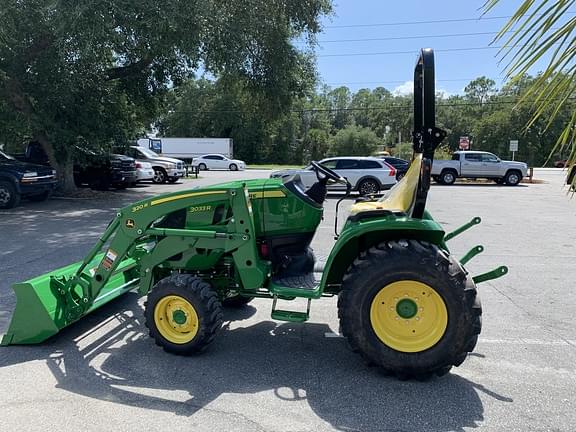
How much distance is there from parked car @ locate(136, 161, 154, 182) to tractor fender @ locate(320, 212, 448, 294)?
16255 millimetres

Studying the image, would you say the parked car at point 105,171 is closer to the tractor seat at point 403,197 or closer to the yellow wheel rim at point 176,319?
the yellow wheel rim at point 176,319

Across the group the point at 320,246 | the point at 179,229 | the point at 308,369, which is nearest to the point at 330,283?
the point at 308,369

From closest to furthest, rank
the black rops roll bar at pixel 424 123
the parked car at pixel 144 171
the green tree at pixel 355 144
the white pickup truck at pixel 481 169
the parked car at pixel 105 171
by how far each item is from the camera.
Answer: the black rops roll bar at pixel 424 123 → the parked car at pixel 105 171 → the parked car at pixel 144 171 → the white pickup truck at pixel 481 169 → the green tree at pixel 355 144

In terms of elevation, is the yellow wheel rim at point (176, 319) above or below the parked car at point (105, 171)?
below

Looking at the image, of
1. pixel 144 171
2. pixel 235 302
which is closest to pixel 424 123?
pixel 235 302

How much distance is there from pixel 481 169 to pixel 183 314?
23.9m

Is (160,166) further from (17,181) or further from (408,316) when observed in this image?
(408,316)

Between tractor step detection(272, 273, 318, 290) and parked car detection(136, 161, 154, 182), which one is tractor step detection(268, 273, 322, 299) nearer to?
tractor step detection(272, 273, 318, 290)

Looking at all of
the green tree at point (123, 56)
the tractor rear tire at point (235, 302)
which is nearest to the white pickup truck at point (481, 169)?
the green tree at point (123, 56)

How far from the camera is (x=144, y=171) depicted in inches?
781

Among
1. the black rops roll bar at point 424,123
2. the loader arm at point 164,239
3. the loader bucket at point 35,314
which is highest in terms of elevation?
the black rops roll bar at point 424,123

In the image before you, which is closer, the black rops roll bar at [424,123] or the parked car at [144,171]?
the black rops roll bar at [424,123]

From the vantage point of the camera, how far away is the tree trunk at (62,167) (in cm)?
1502

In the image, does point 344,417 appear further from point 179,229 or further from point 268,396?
point 179,229
